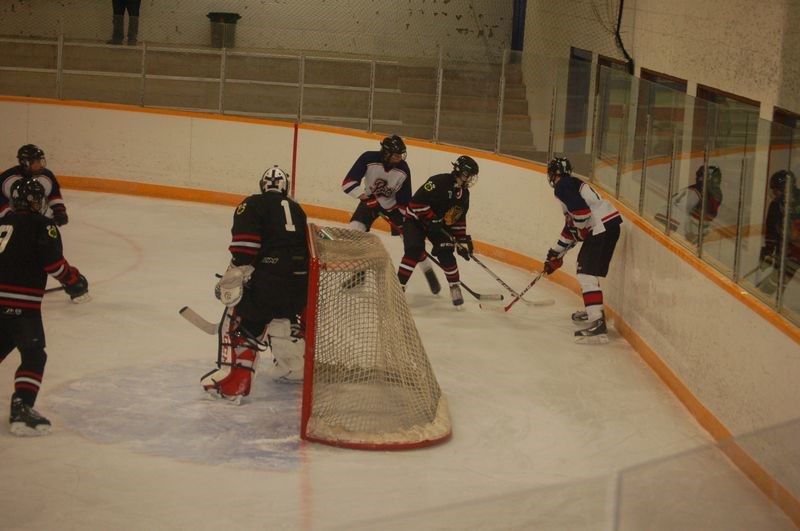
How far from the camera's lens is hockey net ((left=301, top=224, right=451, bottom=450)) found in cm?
524

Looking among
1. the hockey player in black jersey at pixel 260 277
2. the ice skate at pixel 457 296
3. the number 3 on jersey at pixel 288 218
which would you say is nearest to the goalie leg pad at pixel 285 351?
the hockey player in black jersey at pixel 260 277

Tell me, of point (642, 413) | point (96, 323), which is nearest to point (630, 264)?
point (642, 413)

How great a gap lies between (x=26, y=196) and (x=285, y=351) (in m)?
1.45

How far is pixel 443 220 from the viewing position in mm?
7621

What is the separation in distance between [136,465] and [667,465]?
2.15 meters

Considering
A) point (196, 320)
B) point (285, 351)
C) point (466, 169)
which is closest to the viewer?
point (196, 320)

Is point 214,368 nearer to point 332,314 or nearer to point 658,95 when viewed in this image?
point 332,314

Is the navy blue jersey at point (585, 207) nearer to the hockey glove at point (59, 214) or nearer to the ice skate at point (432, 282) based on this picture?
the ice skate at point (432, 282)

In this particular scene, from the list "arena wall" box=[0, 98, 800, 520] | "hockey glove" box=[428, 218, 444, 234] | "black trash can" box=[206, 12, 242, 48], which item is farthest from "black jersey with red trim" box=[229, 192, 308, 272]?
"black trash can" box=[206, 12, 242, 48]

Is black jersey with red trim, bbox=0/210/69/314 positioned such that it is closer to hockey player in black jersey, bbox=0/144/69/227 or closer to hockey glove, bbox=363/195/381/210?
hockey player in black jersey, bbox=0/144/69/227

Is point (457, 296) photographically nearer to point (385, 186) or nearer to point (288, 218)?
point (385, 186)

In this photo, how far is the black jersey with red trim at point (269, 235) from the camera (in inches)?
215

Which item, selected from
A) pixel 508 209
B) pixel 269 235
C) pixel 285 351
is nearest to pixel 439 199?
pixel 508 209

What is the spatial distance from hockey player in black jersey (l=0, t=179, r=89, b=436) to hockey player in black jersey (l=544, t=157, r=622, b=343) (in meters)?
3.20
